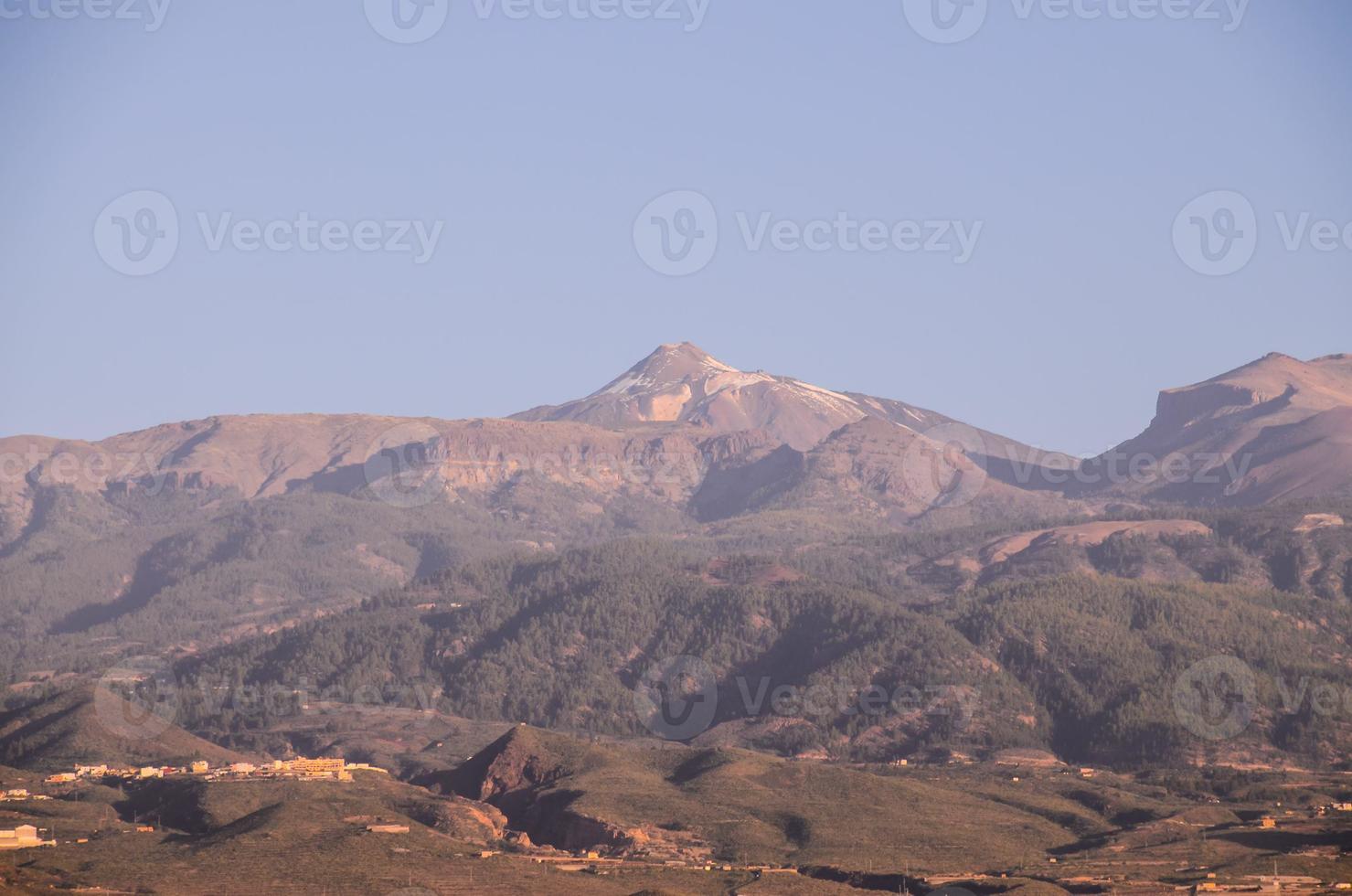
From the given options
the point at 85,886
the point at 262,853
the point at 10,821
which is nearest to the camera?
the point at 85,886

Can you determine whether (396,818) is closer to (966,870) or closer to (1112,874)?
(966,870)

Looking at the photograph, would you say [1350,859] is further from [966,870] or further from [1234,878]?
[966,870]

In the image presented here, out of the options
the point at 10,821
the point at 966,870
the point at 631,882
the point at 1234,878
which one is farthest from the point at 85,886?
the point at 1234,878

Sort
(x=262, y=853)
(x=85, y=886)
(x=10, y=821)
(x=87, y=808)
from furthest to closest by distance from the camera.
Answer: (x=87, y=808)
(x=10, y=821)
(x=262, y=853)
(x=85, y=886)

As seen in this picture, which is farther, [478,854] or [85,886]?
[478,854]

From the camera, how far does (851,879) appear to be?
189 metres

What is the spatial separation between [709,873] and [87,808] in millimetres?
56623

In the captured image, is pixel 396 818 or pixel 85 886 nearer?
pixel 85 886

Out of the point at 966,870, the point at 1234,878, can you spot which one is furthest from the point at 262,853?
the point at 1234,878

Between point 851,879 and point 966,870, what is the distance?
1220 centimetres

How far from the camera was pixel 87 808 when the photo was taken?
199 metres

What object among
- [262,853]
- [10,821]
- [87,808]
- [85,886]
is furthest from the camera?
[87,808]

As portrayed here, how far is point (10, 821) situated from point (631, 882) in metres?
52.9

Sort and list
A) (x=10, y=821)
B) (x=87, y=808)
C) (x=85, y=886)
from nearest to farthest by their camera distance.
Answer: (x=85, y=886), (x=10, y=821), (x=87, y=808)
